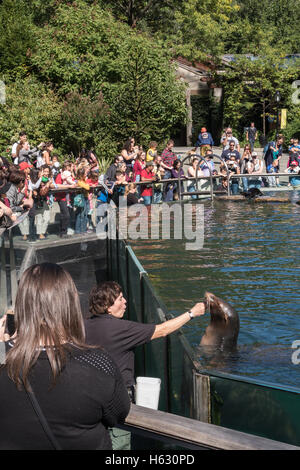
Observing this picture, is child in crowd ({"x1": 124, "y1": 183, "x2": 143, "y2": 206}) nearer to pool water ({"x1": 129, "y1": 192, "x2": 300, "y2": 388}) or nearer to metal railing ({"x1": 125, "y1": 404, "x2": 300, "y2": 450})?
pool water ({"x1": 129, "y1": 192, "x2": 300, "y2": 388})

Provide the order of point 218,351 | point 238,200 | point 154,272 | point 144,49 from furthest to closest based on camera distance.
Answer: point 144,49 → point 238,200 → point 154,272 → point 218,351

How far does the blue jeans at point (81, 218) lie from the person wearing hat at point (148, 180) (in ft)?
12.3

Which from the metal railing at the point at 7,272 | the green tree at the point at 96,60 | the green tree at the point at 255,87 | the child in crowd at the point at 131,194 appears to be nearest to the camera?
the metal railing at the point at 7,272

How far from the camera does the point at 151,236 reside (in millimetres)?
13664

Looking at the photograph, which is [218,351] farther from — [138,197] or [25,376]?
[138,197]

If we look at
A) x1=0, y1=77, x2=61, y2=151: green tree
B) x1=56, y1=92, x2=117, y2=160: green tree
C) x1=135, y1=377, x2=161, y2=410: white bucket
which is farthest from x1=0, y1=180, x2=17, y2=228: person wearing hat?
x1=56, y1=92, x2=117, y2=160: green tree

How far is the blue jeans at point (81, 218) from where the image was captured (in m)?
12.1

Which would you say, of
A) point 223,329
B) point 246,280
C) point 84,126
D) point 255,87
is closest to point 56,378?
point 223,329

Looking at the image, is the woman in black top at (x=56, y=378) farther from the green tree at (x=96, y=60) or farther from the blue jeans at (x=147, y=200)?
the green tree at (x=96, y=60)

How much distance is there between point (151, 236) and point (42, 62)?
20.7 m

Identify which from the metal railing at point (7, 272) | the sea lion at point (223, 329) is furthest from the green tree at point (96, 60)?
the sea lion at point (223, 329)

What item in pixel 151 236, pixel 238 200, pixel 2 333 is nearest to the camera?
pixel 2 333

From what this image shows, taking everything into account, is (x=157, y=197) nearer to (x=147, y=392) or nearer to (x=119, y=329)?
(x=119, y=329)
